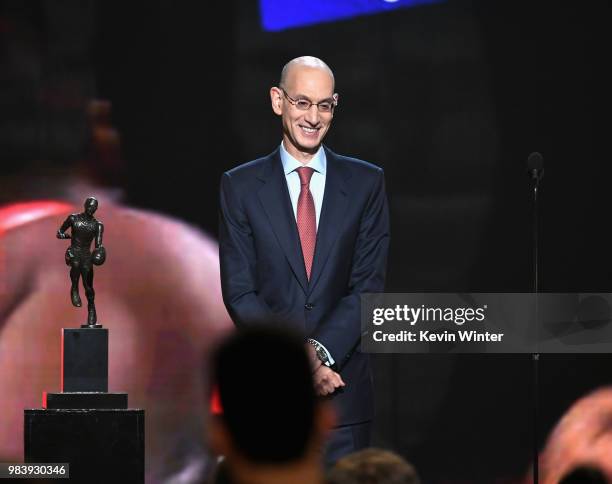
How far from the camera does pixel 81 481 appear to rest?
15.9ft

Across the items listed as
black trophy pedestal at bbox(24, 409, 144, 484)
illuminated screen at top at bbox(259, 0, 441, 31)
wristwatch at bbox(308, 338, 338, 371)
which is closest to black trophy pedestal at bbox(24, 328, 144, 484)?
black trophy pedestal at bbox(24, 409, 144, 484)

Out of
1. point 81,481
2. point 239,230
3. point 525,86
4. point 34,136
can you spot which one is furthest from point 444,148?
point 81,481

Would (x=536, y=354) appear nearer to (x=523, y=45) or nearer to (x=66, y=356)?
(x=523, y=45)

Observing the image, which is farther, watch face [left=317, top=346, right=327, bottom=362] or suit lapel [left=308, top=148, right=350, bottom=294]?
suit lapel [left=308, top=148, right=350, bottom=294]

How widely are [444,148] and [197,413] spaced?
1.79 m

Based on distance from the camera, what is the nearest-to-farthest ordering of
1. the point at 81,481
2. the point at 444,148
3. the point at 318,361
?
1. the point at 318,361
2. the point at 81,481
3. the point at 444,148

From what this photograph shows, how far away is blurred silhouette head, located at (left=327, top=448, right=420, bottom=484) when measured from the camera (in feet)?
5.90

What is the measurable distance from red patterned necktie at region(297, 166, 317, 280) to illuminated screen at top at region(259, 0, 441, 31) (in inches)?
45.8

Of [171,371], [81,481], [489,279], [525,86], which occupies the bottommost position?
[81,481]

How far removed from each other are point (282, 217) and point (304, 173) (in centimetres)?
25

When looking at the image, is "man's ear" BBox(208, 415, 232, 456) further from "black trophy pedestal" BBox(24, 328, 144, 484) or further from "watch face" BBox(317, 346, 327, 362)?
"black trophy pedestal" BBox(24, 328, 144, 484)

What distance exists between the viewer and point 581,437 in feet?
19.4

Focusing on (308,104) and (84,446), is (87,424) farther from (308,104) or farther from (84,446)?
(308,104)

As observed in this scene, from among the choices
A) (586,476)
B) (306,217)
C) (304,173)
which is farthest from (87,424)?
(586,476)
